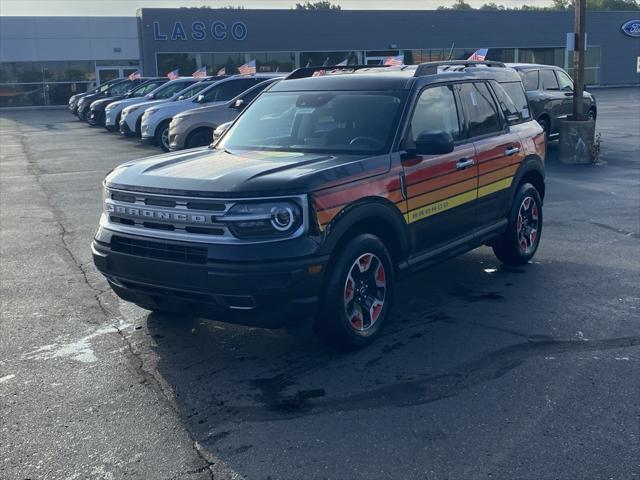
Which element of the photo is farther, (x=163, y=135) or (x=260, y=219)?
(x=163, y=135)

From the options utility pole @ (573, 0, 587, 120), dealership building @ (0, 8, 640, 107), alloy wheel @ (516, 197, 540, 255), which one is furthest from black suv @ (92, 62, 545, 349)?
dealership building @ (0, 8, 640, 107)

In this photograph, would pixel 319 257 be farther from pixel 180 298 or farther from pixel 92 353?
pixel 92 353

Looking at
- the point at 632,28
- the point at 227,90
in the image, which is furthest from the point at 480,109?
the point at 632,28

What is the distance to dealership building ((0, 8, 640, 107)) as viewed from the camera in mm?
42875

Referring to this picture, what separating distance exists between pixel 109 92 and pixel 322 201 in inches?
1125

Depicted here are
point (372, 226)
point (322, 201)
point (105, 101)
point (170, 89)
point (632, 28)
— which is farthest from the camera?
point (632, 28)

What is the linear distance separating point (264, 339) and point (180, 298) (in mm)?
986

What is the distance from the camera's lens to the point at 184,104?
787 inches

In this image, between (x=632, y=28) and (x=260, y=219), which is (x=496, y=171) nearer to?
(x=260, y=219)

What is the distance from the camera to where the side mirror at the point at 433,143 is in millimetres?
5867

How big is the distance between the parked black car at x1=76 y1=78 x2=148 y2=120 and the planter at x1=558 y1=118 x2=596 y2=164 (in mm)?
19727

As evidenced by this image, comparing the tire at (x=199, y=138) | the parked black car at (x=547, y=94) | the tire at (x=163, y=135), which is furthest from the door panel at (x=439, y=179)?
the tire at (x=163, y=135)

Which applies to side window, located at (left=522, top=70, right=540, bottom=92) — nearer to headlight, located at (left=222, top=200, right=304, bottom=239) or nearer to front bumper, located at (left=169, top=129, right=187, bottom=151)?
front bumper, located at (left=169, top=129, right=187, bottom=151)

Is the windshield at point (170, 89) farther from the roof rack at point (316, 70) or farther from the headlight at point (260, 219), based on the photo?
the headlight at point (260, 219)
